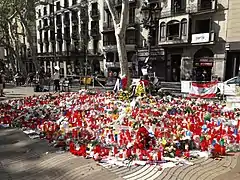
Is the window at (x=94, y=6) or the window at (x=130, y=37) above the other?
the window at (x=94, y=6)

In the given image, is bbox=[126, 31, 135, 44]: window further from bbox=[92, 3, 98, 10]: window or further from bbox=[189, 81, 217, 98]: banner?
bbox=[189, 81, 217, 98]: banner

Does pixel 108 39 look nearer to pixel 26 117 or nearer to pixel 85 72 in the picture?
pixel 85 72

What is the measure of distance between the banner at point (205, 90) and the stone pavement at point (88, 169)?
8.36 meters

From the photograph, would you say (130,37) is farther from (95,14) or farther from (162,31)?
(95,14)

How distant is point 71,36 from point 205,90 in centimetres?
3344

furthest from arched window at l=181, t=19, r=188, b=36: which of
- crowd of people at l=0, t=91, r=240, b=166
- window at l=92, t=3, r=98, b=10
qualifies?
window at l=92, t=3, r=98, b=10

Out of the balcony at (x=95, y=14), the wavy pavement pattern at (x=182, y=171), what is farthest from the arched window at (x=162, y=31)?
the wavy pavement pattern at (x=182, y=171)

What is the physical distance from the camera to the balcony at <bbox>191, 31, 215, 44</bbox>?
22812mm

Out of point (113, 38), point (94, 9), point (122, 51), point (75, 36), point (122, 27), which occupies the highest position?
point (94, 9)

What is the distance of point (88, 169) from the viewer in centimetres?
442

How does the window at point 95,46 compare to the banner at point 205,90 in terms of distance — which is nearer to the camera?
the banner at point 205,90

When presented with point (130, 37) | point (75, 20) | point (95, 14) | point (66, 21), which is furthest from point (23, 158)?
point (66, 21)

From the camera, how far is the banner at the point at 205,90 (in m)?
12.6

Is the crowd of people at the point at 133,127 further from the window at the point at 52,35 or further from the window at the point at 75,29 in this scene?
the window at the point at 52,35
